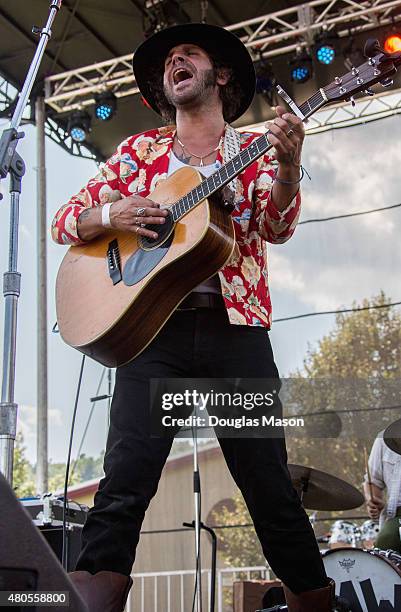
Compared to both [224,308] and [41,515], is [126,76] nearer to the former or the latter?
[41,515]

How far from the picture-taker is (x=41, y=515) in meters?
4.07

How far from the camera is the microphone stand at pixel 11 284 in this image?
2.77m

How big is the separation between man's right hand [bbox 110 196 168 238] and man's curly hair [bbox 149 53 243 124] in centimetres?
55

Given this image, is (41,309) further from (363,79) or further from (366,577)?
(363,79)

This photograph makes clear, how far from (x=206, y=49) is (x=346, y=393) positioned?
187 inches

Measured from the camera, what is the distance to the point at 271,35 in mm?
7500

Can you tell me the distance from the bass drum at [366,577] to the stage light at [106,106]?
18.3ft

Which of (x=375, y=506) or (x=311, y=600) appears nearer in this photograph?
(x=311, y=600)

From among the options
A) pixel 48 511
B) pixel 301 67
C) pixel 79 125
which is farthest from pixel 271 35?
pixel 48 511

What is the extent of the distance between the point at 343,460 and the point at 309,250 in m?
2.11

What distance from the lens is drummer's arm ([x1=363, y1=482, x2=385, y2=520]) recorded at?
Result: 208 inches

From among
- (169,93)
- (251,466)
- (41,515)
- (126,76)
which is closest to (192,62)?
(169,93)

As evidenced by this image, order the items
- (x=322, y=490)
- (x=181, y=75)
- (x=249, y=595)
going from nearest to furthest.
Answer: (x=181, y=75), (x=322, y=490), (x=249, y=595)

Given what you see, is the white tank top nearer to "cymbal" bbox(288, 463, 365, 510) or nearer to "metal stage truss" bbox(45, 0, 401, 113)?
"cymbal" bbox(288, 463, 365, 510)
